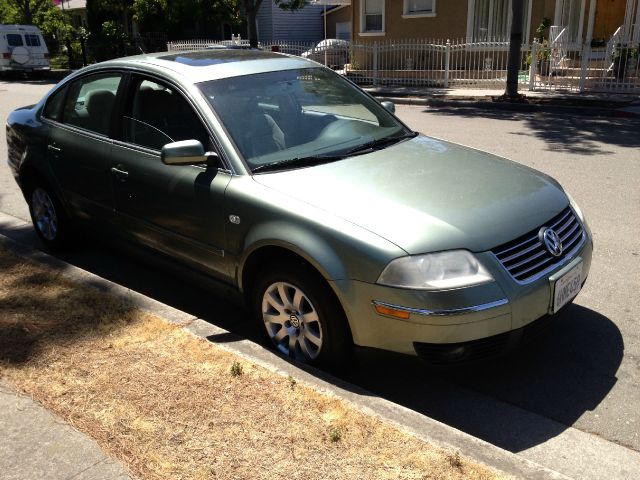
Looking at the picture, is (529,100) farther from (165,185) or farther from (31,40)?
(31,40)

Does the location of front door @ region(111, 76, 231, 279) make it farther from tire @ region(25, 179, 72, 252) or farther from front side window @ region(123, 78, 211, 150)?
tire @ region(25, 179, 72, 252)

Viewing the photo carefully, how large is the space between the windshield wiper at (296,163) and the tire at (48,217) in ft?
7.83

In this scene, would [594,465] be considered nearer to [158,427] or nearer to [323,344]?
[323,344]

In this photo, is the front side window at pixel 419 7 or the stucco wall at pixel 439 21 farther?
the front side window at pixel 419 7

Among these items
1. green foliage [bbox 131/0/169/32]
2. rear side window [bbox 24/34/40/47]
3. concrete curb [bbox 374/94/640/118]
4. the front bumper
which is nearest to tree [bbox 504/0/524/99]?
concrete curb [bbox 374/94/640/118]

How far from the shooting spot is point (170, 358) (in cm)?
343

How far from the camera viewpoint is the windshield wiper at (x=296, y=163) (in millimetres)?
3703

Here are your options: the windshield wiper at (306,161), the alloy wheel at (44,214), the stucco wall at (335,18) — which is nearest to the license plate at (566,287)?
the windshield wiper at (306,161)

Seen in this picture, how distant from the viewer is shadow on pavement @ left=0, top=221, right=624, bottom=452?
3.19 metres

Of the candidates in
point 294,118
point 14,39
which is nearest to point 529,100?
point 294,118

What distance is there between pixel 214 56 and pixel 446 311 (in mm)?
2702

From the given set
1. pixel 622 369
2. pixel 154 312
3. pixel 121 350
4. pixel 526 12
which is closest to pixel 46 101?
pixel 154 312

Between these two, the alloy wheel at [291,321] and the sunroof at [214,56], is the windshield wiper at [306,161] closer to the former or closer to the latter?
the alloy wheel at [291,321]

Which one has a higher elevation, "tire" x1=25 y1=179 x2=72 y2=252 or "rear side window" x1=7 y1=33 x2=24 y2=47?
"rear side window" x1=7 y1=33 x2=24 y2=47
